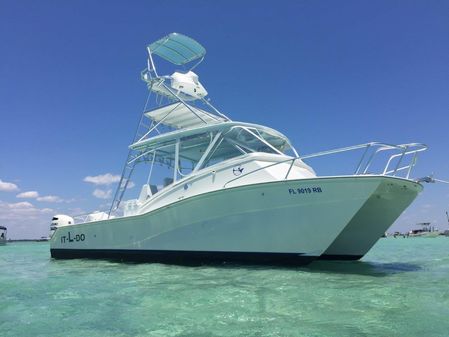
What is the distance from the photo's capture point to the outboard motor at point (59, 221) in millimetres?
17609

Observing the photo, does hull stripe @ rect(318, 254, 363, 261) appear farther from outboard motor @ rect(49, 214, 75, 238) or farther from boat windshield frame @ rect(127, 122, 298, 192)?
outboard motor @ rect(49, 214, 75, 238)

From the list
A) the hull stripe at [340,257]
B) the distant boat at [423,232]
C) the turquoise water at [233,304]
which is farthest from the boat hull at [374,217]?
the distant boat at [423,232]

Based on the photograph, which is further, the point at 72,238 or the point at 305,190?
the point at 72,238

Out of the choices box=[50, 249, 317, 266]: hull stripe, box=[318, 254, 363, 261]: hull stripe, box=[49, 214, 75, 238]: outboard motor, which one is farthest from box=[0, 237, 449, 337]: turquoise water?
box=[49, 214, 75, 238]: outboard motor

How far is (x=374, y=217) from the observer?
1089cm

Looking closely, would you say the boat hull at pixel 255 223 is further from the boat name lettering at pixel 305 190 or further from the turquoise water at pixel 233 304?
the turquoise water at pixel 233 304

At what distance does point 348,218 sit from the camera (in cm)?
918

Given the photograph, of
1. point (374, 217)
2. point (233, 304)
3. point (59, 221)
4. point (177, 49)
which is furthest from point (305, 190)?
point (59, 221)

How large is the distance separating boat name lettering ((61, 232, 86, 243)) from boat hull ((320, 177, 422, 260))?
9.54 metres

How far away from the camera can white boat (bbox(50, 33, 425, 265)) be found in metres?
9.50

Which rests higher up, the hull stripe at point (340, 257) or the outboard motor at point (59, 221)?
the outboard motor at point (59, 221)

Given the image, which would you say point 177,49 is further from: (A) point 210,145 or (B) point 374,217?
(B) point 374,217

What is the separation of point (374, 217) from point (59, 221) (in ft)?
44.1

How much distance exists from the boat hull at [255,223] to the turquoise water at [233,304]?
2.88 feet
